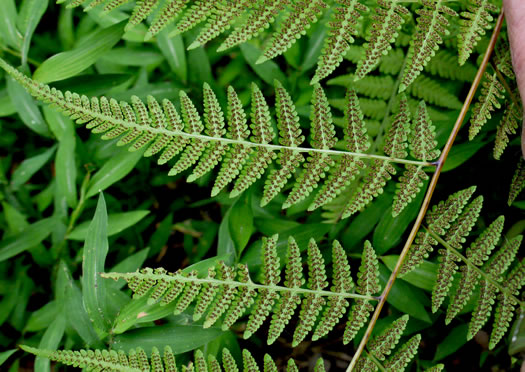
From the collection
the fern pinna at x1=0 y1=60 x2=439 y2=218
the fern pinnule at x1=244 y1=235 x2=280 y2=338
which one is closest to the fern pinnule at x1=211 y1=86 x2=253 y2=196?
the fern pinna at x1=0 y1=60 x2=439 y2=218

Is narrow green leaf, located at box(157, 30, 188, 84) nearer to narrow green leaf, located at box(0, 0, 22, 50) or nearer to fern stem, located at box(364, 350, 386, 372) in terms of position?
narrow green leaf, located at box(0, 0, 22, 50)

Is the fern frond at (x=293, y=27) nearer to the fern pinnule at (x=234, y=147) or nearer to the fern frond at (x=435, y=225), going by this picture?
the fern pinnule at (x=234, y=147)

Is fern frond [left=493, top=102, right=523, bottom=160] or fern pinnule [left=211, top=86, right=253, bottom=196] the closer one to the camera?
fern pinnule [left=211, top=86, right=253, bottom=196]

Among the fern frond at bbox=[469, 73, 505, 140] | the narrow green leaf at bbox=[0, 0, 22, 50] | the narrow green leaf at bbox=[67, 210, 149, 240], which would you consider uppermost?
the fern frond at bbox=[469, 73, 505, 140]

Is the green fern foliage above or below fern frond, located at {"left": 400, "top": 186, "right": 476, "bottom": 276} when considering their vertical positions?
below

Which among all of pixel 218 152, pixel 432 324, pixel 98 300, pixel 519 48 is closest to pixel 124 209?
pixel 98 300

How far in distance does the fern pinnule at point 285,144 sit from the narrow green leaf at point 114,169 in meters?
0.88

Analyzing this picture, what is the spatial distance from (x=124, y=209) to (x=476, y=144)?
182cm

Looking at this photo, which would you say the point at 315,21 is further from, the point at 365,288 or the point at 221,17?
the point at 365,288

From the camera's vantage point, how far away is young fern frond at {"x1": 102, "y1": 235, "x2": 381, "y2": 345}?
1.40 m

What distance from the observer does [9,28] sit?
2062 millimetres

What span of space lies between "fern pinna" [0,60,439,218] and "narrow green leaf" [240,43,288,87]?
861 millimetres

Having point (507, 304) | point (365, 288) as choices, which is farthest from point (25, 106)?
point (507, 304)

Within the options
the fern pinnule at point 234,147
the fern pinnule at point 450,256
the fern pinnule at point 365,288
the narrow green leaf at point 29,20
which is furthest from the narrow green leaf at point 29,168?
the fern pinnule at point 450,256
